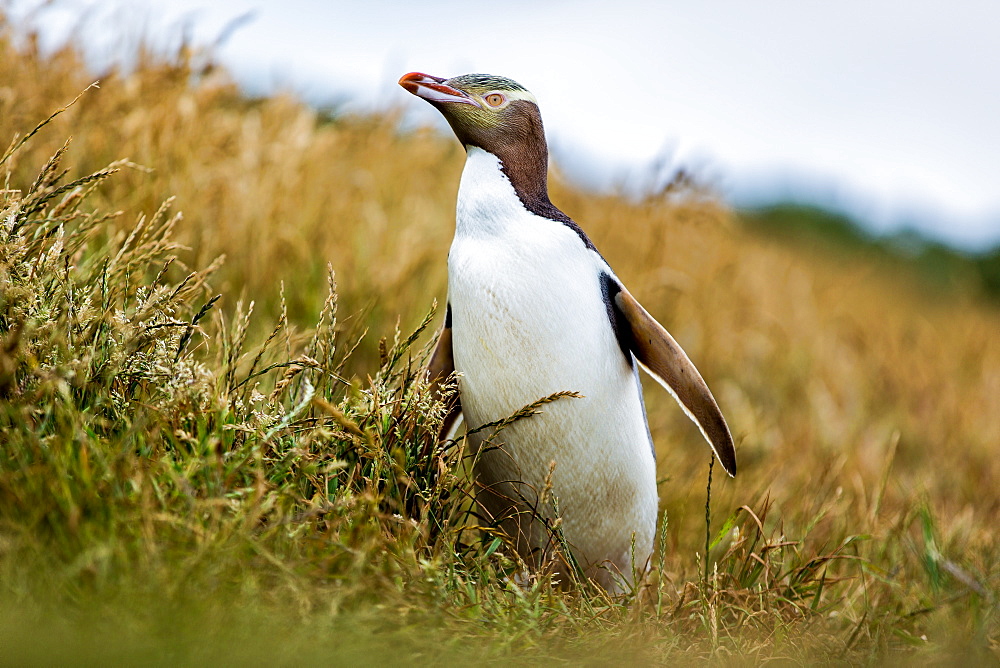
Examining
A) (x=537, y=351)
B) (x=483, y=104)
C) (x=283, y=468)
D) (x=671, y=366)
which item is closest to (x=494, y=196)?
(x=483, y=104)

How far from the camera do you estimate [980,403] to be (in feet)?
25.7

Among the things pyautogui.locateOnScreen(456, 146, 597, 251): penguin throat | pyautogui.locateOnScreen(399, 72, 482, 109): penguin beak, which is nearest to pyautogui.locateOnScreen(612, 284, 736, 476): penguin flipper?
A: pyautogui.locateOnScreen(456, 146, 597, 251): penguin throat

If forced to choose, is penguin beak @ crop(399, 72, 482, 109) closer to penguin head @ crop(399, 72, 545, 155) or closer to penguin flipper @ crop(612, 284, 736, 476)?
penguin head @ crop(399, 72, 545, 155)

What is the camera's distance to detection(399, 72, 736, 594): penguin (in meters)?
2.79

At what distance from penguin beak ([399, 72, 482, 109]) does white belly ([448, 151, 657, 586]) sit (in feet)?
0.81

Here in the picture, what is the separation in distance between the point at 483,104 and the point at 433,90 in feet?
0.56

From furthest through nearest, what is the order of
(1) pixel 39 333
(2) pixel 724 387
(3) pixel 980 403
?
(3) pixel 980 403
(2) pixel 724 387
(1) pixel 39 333

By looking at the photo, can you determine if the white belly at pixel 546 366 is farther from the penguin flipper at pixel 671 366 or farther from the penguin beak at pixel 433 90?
the penguin beak at pixel 433 90

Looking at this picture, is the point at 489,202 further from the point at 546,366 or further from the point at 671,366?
the point at 671,366

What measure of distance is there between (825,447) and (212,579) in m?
5.33

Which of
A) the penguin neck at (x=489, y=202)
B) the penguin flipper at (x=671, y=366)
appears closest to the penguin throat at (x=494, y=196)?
the penguin neck at (x=489, y=202)

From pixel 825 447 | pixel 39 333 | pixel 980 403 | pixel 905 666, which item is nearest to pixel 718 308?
pixel 825 447

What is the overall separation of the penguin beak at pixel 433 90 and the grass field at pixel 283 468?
70cm

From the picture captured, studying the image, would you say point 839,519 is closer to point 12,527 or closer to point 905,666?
point 905,666
